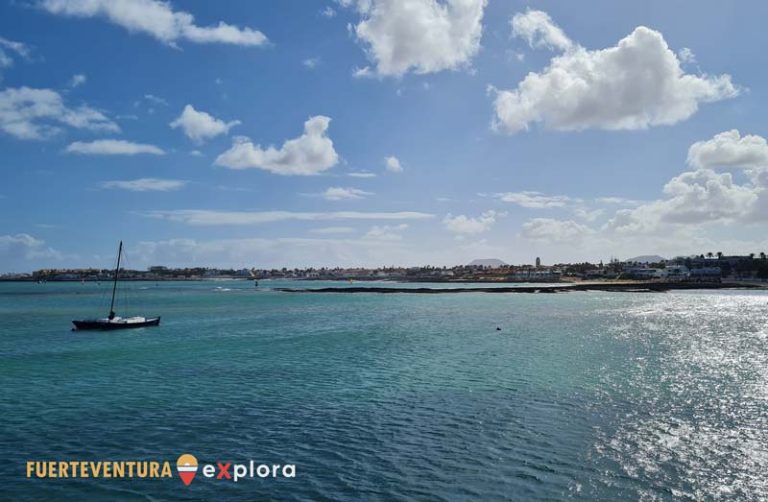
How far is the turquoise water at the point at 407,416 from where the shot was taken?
16.3 m

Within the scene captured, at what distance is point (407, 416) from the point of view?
23531 mm

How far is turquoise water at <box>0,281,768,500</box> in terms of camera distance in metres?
16.3

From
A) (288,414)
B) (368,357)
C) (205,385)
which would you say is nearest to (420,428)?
(288,414)

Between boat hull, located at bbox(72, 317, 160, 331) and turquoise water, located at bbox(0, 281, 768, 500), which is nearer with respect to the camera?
turquoise water, located at bbox(0, 281, 768, 500)

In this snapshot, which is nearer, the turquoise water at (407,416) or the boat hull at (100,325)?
the turquoise water at (407,416)

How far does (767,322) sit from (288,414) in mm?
70825

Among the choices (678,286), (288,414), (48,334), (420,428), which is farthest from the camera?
(678,286)

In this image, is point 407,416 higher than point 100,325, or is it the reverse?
point 407,416

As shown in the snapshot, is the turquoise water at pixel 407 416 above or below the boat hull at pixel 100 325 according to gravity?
above

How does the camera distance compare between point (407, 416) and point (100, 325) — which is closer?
point (407, 416)

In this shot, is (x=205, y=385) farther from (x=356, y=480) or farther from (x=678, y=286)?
(x=678, y=286)

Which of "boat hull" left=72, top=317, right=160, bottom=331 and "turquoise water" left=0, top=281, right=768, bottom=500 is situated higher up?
"turquoise water" left=0, top=281, right=768, bottom=500

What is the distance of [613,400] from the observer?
85.2 feet

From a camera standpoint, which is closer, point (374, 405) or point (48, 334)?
point (374, 405)
